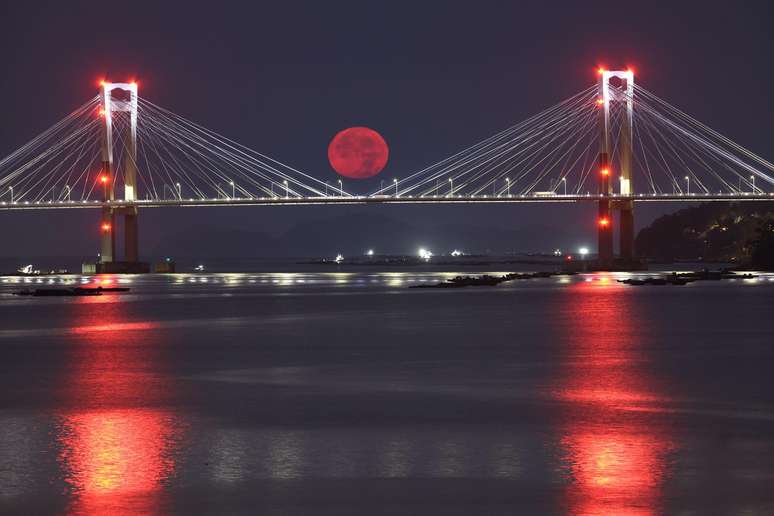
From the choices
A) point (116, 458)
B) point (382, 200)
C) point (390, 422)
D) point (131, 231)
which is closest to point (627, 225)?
point (382, 200)

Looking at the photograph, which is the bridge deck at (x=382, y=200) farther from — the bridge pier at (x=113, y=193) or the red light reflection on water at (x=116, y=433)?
the red light reflection on water at (x=116, y=433)

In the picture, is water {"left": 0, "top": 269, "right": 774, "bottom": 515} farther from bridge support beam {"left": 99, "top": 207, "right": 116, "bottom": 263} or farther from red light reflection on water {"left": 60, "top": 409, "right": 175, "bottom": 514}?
bridge support beam {"left": 99, "top": 207, "right": 116, "bottom": 263}

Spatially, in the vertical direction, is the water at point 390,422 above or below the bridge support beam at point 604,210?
below

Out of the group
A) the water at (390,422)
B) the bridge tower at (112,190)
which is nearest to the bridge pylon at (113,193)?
the bridge tower at (112,190)

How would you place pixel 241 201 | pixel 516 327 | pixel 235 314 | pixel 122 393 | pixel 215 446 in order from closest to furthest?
pixel 215 446 → pixel 122 393 → pixel 516 327 → pixel 235 314 → pixel 241 201

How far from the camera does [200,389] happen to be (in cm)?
1196

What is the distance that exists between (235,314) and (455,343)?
10.6 meters

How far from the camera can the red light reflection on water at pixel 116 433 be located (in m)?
6.91

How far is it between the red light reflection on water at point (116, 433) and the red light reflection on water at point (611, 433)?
2.55m

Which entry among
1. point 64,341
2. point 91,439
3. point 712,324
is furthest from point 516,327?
point 91,439

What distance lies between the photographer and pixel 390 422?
31.4 feet

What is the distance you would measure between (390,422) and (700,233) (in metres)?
150

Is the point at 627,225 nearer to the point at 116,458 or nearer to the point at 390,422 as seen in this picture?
the point at 390,422

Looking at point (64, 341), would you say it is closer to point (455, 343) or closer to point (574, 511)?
point (455, 343)
